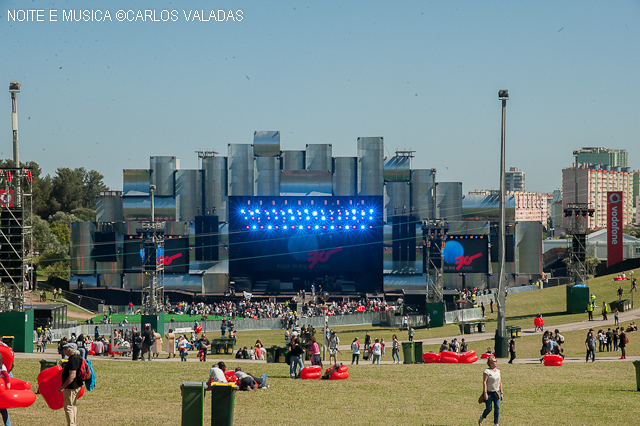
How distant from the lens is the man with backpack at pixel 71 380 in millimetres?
Answer: 11172

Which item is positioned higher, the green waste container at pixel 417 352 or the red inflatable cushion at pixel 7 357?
the red inflatable cushion at pixel 7 357

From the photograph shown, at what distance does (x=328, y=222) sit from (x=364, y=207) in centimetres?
392

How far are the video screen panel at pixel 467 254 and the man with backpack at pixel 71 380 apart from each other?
61.0 metres

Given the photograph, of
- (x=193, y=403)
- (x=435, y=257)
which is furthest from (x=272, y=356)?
(x=435, y=257)

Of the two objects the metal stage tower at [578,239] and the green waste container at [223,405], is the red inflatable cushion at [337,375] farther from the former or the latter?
the metal stage tower at [578,239]

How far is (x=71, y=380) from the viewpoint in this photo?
36.6 ft

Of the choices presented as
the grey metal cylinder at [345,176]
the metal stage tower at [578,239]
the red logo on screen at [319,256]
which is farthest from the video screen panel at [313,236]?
the metal stage tower at [578,239]

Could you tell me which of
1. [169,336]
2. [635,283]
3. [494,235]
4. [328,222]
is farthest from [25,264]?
[494,235]

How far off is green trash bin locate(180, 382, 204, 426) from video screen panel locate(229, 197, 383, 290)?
58.7 meters

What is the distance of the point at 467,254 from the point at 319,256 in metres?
14.7

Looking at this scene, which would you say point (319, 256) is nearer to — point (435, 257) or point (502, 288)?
point (435, 257)

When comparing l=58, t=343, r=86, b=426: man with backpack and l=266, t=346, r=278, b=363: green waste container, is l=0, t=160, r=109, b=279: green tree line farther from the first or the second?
l=58, t=343, r=86, b=426: man with backpack

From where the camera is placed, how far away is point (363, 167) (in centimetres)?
7319

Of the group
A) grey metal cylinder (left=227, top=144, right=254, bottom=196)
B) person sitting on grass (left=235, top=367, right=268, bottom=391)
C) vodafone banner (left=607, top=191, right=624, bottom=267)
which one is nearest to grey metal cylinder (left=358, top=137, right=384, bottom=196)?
grey metal cylinder (left=227, top=144, right=254, bottom=196)
